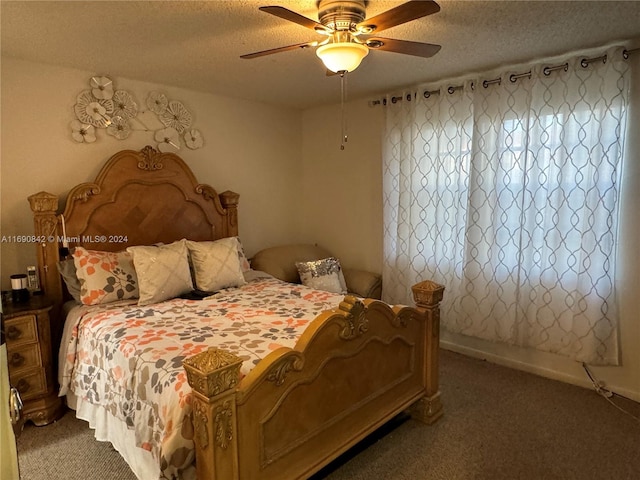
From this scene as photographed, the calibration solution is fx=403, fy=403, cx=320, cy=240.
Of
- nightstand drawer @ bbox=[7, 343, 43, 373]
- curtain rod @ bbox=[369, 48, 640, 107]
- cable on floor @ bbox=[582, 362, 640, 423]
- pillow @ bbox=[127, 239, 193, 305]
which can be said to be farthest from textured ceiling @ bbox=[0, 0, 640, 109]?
cable on floor @ bbox=[582, 362, 640, 423]

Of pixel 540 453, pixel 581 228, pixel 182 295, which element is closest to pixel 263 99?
pixel 182 295

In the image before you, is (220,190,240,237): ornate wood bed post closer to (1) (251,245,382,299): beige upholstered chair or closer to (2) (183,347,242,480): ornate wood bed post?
(1) (251,245,382,299): beige upholstered chair

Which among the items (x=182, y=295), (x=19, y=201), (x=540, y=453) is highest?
(x=19, y=201)

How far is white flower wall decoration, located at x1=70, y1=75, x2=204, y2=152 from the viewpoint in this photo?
2902mm

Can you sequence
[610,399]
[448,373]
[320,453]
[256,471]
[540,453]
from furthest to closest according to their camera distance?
[448,373]
[610,399]
[540,453]
[320,453]
[256,471]

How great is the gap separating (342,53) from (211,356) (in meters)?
1.37

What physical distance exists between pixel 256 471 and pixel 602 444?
6.29ft

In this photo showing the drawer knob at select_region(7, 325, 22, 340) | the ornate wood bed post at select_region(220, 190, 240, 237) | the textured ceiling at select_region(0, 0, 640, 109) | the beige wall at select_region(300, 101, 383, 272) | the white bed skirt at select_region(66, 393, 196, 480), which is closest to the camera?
the white bed skirt at select_region(66, 393, 196, 480)

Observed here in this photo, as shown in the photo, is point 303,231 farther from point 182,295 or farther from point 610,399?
point 610,399

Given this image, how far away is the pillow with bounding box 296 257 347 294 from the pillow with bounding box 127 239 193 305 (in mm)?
1154

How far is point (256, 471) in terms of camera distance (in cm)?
156

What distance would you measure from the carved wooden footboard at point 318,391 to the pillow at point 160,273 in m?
1.30

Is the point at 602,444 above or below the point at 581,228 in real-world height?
below

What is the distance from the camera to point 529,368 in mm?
3080
